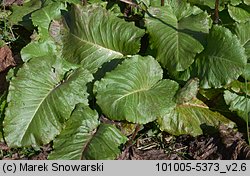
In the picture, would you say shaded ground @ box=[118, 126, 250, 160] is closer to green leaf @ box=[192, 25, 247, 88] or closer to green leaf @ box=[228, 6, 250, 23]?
green leaf @ box=[192, 25, 247, 88]

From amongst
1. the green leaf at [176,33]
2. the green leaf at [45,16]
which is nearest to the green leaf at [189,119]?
the green leaf at [176,33]

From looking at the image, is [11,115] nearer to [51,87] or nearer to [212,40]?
[51,87]

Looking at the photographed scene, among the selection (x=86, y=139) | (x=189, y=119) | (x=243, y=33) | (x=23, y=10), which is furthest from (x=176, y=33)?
(x=23, y=10)

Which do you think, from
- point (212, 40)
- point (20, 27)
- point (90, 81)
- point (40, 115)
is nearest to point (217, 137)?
point (212, 40)

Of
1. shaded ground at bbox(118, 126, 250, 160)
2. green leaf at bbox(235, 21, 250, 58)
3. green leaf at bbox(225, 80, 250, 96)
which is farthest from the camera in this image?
green leaf at bbox(235, 21, 250, 58)

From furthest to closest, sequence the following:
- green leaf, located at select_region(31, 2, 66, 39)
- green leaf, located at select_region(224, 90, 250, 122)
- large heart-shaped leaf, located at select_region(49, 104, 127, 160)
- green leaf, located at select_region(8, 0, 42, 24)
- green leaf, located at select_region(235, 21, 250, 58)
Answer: green leaf, located at select_region(8, 0, 42, 24), green leaf, located at select_region(31, 2, 66, 39), green leaf, located at select_region(235, 21, 250, 58), green leaf, located at select_region(224, 90, 250, 122), large heart-shaped leaf, located at select_region(49, 104, 127, 160)

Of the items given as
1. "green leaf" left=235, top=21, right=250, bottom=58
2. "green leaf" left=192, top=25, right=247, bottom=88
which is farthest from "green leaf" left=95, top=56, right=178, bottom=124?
"green leaf" left=235, top=21, right=250, bottom=58
